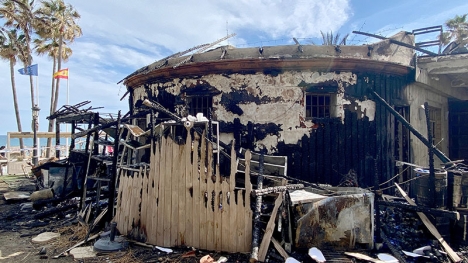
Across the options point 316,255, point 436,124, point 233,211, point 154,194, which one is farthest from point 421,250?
point 436,124

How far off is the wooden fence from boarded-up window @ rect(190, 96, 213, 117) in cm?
348

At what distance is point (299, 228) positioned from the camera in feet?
15.4

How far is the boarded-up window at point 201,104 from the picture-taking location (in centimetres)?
844

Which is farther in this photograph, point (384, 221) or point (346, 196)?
point (384, 221)

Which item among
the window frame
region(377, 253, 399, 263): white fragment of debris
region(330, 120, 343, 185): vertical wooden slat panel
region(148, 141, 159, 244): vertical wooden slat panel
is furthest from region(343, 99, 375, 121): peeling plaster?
region(148, 141, 159, 244): vertical wooden slat panel

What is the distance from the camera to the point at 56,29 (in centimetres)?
2466

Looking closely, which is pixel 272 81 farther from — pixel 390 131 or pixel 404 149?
pixel 404 149

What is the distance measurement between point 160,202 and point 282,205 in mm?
2027

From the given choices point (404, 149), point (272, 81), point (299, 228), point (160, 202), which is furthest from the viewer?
point (404, 149)

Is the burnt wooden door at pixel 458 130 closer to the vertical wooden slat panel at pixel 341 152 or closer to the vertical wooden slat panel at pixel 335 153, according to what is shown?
the vertical wooden slat panel at pixel 341 152

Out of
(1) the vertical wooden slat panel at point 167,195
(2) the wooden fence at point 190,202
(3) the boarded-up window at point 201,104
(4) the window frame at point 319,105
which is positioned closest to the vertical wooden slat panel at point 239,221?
(2) the wooden fence at point 190,202

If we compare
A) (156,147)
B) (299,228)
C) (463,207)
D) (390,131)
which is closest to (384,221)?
(463,207)

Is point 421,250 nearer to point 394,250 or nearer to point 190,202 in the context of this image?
point 394,250

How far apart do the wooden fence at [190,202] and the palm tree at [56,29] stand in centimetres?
2266
